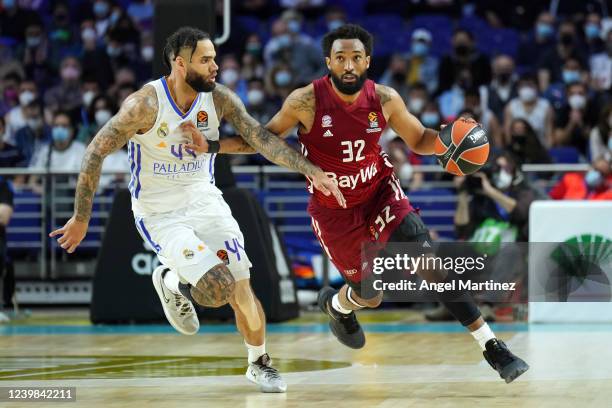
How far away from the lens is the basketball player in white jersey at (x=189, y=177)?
7.66m

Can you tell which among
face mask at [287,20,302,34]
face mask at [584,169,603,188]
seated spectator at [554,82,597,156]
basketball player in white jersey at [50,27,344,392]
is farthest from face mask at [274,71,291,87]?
basketball player in white jersey at [50,27,344,392]

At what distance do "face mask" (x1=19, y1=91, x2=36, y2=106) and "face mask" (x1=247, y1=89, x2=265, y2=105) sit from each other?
3.18 meters

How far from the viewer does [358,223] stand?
834cm

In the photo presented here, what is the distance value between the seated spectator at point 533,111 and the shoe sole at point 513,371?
846 cm

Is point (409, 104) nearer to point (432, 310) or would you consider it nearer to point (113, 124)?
point (432, 310)

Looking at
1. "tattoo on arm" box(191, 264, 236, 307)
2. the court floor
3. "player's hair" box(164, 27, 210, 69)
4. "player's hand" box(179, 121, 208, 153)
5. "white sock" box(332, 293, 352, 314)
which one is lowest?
the court floor

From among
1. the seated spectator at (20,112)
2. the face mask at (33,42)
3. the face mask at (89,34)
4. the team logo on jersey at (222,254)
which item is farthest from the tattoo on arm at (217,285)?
the face mask at (33,42)

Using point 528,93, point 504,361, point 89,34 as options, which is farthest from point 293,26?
point 504,361

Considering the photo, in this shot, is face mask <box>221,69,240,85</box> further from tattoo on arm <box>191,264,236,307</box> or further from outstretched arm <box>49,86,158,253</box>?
tattoo on arm <box>191,264,236,307</box>

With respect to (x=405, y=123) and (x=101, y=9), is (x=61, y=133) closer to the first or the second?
(x=101, y=9)

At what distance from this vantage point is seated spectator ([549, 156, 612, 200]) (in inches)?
511

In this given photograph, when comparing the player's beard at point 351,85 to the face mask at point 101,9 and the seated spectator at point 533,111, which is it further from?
the face mask at point 101,9

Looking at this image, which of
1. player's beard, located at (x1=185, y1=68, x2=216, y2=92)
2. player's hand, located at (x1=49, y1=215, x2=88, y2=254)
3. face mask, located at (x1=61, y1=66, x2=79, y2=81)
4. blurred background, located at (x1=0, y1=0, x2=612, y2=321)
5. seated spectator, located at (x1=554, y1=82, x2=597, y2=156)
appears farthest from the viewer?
face mask, located at (x1=61, y1=66, x2=79, y2=81)

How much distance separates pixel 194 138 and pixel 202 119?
227 millimetres
